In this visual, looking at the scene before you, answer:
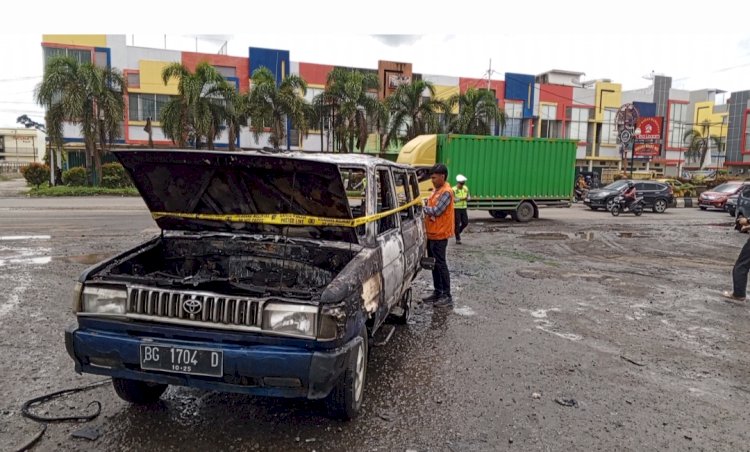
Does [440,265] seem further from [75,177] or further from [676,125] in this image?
[676,125]

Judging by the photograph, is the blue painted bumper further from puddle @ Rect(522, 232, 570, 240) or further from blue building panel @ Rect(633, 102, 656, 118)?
blue building panel @ Rect(633, 102, 656, 118)

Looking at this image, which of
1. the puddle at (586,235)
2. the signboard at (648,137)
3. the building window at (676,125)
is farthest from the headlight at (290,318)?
the building window at (676,125)

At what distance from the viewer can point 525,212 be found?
715 inches

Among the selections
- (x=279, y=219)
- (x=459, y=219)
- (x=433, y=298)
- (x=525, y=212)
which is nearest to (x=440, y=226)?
(x=433, y=298)

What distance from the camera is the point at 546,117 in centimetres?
4934

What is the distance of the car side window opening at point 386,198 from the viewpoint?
4.69m

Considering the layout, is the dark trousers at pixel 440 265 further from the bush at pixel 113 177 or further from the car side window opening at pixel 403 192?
the bush at pixel 113 177

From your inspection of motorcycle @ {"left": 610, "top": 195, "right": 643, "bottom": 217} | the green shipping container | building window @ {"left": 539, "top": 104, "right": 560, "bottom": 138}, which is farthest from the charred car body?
building window @ {"left": 539, "top": 104, "right": 560, "bottom": 138}

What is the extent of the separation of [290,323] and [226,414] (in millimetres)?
999

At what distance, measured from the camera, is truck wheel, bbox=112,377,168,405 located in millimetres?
3385

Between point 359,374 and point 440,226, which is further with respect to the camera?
point 440,226

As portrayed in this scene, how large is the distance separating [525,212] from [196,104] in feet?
58.7

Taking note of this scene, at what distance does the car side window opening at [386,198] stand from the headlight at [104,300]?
222 cm

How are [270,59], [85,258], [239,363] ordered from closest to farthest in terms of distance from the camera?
[239,363]
[85,258]
[270,59]
